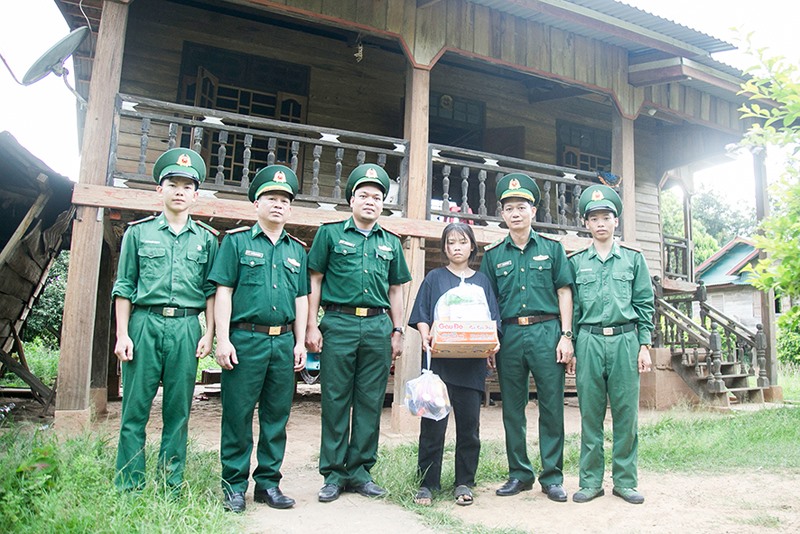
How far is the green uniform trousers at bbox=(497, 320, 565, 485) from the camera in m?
3.99

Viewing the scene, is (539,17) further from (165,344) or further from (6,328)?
(6,328)

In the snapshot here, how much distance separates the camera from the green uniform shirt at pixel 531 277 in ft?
13.4

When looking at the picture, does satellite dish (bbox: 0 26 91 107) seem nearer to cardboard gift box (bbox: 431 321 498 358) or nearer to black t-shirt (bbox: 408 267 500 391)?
black t-shirt (bbox: 408 267 500 391)

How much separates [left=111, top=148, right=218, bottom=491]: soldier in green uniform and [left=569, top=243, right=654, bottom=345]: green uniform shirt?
247cm

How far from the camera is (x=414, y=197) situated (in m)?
7.25

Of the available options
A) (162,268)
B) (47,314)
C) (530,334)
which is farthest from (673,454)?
(47,314)

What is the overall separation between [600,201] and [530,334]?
41.9 inches

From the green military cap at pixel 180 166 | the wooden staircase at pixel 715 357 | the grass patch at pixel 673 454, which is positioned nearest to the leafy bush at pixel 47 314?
the grass patch at pixel 673 454

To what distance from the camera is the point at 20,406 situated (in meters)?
8.13

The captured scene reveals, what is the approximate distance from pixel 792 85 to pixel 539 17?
226 inches

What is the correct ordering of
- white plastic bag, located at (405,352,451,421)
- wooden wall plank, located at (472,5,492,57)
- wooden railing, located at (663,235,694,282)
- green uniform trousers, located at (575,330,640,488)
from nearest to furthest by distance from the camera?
white plastic bag, located at (405,352,451,421), green uniform trousers, located at (575,330,640,488), wooden wall plank, located at (472,5,492,57), wooden railing, located at (663,235,694,282)

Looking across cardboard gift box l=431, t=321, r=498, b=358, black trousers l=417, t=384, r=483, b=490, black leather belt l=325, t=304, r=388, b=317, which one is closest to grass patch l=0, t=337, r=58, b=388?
black leather belt l=325, t=304, r=388, b=317

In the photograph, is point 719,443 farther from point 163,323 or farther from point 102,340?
point 102,340

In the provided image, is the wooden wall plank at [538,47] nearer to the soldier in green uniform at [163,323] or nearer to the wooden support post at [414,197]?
the wooden support post at [414,197]
